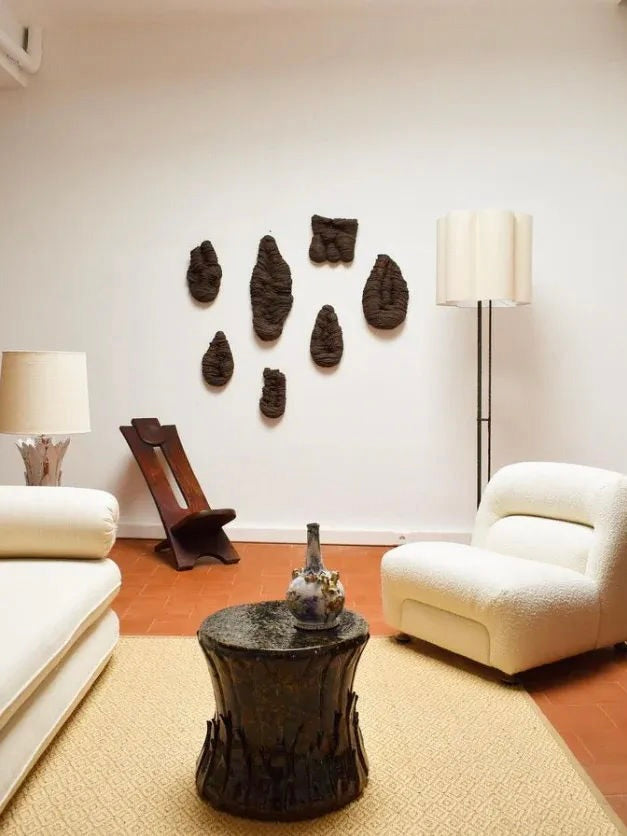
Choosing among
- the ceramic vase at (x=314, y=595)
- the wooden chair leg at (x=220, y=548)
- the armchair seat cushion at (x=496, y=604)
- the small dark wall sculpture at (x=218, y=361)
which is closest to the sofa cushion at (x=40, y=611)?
the ceramic vase at (x=314, y=595)

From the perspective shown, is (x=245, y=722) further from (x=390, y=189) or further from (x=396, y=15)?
(x=396, y=15)

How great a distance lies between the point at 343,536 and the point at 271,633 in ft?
11.3

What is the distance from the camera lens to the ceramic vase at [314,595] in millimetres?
Result: 2322

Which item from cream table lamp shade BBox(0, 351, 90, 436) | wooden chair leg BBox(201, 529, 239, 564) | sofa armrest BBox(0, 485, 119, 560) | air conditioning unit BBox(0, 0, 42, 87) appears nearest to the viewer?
sofa armrest BBox(0, 485, 119, 560)

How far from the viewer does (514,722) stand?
280 centimetres

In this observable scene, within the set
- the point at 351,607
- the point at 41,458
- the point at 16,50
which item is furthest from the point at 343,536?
the point at 16,50

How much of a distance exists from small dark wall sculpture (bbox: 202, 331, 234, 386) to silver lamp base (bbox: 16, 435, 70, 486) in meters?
1.94

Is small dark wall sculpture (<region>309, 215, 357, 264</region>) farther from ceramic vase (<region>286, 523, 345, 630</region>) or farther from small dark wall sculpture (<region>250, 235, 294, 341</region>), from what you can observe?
ceramic vase (<region>286, 523, 345, 630</region>)

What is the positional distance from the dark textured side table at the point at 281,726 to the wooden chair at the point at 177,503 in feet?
8.94

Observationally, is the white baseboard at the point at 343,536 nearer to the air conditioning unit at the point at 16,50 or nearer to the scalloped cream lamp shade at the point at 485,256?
the scalloped cream lamp shade at the point at 485,256

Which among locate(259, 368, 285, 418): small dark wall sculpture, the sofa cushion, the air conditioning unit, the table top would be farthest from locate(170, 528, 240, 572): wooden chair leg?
the air conditioning unit

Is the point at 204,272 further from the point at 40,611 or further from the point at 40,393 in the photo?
the point at 40,611

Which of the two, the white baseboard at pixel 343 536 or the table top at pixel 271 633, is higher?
the table top at pixel 271 633

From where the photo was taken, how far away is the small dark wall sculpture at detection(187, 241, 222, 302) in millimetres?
5754
